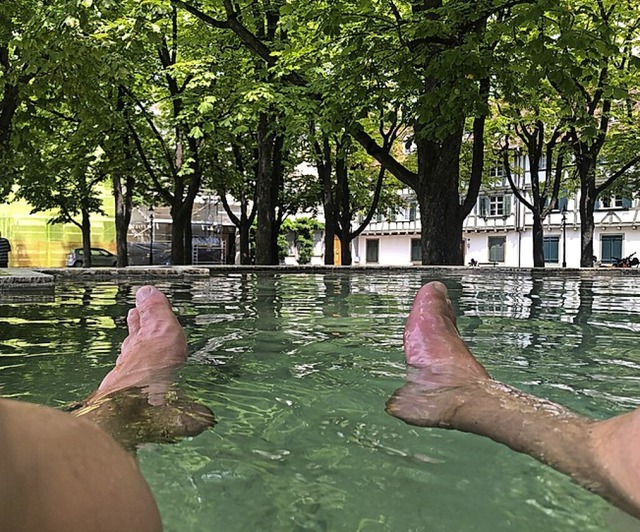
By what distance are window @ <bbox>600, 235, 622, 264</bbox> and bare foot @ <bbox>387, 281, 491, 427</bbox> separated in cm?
3879

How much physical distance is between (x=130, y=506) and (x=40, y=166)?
1623 centimetres

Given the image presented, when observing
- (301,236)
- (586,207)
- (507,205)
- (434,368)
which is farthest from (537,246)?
(507,205)

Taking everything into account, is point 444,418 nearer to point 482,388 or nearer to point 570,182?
point 482,388

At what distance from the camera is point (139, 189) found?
1888 cm

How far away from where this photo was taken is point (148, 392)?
1863mm

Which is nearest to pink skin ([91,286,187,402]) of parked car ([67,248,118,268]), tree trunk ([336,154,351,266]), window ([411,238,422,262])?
tree trunk ([336,154,351,266])

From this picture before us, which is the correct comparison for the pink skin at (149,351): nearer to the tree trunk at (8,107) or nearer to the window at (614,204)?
the tree trunk at (8,107)

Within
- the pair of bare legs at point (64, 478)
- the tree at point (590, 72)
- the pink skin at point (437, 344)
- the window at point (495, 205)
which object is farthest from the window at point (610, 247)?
the pair of bare legs at point (64, 478)

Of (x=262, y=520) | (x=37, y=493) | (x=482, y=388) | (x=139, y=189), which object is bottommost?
(x=262, y=520)

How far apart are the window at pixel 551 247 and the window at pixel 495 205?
313 cm

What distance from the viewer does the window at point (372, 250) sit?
163ft

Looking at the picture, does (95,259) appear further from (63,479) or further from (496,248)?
(63,479)

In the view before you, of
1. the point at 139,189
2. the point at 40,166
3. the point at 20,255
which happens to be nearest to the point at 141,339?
the point at 40,166

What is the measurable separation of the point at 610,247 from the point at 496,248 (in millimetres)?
7179
